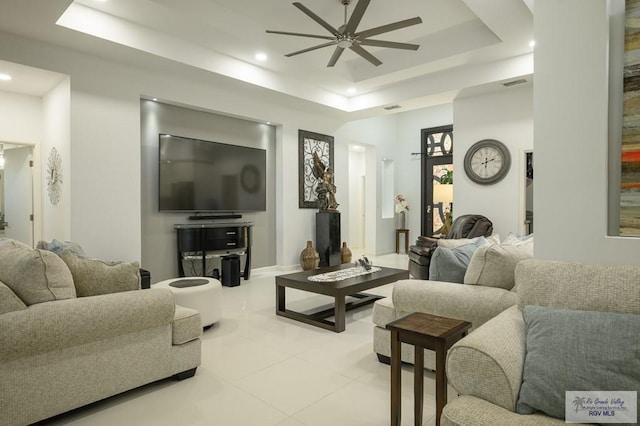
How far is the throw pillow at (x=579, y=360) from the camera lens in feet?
4.17

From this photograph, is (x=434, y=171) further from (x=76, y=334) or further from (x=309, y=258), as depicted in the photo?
(x=76, y=334)

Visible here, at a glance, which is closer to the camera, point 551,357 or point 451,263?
point 551,357

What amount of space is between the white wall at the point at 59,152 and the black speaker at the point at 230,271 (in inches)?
76.8

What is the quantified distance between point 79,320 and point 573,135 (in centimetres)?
271

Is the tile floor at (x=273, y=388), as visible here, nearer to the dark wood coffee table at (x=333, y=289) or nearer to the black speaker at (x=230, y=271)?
the dark wood coffee table at (x=333, y=289)

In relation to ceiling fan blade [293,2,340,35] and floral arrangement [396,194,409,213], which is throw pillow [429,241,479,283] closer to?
ceiling fan blade [293,2,340,35]

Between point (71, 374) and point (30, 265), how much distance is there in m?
0.61

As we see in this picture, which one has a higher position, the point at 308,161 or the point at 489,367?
the point at 308,161

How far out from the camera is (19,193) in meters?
5.25

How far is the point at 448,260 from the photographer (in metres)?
2.60

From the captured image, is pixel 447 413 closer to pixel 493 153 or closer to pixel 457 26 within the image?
pixel 457 26

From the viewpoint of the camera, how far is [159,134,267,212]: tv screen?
511 cm

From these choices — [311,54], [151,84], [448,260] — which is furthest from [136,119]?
[448,260]

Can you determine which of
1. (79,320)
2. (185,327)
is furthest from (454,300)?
(79,320)
